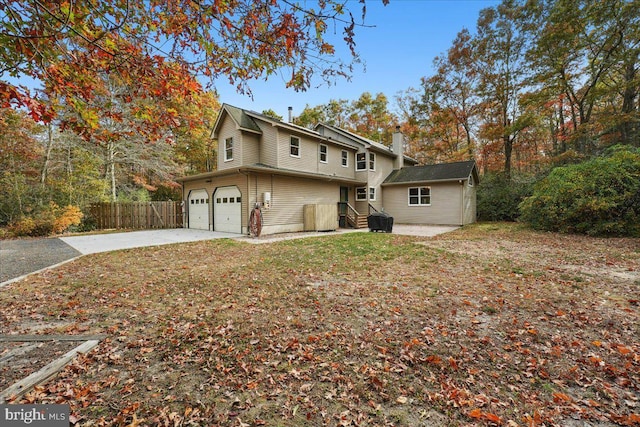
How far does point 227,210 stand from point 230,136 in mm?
4262

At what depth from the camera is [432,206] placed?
18516mm

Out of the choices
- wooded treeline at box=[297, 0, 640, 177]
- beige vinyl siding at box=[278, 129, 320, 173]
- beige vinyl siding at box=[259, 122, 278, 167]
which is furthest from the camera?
wooded treeline at box=[297, 0, 640, 177]

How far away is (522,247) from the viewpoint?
28.4ft

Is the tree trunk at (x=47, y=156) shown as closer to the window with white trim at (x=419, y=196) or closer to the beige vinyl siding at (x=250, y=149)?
the beige vinyl siding at (x=250, y=149)

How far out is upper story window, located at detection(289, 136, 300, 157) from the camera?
15078 mm

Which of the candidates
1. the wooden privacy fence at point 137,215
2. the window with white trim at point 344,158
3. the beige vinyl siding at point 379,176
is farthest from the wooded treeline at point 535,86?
the wooden privacy fence at point 137,215

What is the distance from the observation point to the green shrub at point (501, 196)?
18531 mm

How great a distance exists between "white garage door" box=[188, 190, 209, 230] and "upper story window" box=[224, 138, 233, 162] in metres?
2.42

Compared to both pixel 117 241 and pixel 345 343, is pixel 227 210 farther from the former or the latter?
pixel 345 343

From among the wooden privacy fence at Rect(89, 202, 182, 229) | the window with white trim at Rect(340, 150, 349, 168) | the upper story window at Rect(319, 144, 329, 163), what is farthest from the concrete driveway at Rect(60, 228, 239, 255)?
the window with white trim at Rect(340, 150, 349, 168)

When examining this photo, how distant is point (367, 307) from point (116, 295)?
13.7 ft

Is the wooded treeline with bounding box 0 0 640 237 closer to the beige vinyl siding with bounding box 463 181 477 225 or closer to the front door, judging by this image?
the beige vinyl siding with bounding box 463 181 477 225

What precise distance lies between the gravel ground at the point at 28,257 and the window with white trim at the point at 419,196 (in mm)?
18137

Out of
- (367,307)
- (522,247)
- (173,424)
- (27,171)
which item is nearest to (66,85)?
(173,424)
